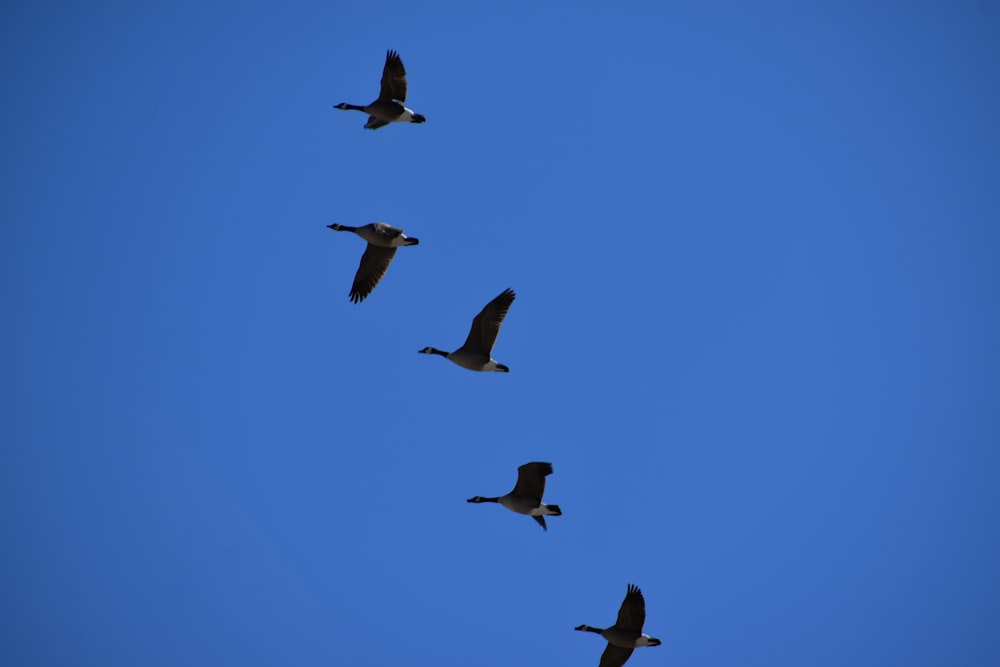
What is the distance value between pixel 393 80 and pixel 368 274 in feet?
12.9

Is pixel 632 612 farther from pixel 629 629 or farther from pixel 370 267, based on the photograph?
pixel 370 267

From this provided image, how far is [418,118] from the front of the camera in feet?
66.1

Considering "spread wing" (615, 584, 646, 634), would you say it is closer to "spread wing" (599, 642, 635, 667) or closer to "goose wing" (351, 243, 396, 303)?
"spread wing" (599, 642, 635, 667)

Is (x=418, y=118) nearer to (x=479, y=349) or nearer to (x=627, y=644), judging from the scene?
(x=479, y=349)

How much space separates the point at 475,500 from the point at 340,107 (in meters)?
8.75

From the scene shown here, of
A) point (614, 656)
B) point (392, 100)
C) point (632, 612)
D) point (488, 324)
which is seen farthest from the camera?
point (392, 100)

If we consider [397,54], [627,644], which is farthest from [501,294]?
[627,644]

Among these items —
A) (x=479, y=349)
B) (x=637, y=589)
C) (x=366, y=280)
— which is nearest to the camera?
(x=637, y=589)

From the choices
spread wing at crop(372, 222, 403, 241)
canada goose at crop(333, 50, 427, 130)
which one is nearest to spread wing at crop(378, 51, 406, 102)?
canada goose at crop(333, 50, 427, 130)

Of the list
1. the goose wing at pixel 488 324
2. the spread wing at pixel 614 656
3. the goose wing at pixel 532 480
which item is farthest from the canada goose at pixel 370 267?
the spread wing at pixel 614 656

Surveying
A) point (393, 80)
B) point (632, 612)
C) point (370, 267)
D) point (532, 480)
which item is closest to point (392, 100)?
point (393, 80)

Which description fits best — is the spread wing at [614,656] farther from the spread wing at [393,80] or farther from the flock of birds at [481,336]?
the spread wing at [393,80]

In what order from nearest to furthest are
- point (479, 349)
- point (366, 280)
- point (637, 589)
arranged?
1. point (637, 589)
2. point (479, 349)
3. point (366, 280)

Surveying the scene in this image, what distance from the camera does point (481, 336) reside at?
62.8 ft
